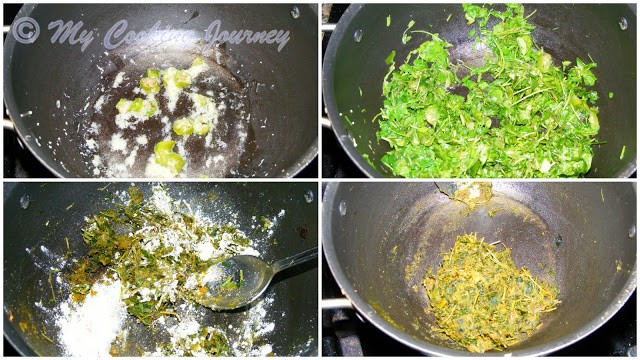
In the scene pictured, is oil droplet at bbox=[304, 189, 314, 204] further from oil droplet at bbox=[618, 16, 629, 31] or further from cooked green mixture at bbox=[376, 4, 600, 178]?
oil droplet at bbox=[618, 16, 629, 31]

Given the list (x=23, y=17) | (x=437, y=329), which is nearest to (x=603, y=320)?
(x=437, y=329)

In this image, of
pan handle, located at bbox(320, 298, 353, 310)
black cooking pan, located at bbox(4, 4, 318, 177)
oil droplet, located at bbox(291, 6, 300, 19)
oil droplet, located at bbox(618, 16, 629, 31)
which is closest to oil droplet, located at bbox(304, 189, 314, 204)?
black cooking pan, located at bbox(4, 4, 318, 177)

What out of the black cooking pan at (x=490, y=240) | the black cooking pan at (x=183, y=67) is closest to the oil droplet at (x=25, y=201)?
the black cooking pan at (x=183, y=67)

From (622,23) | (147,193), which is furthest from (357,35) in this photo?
(147,193)

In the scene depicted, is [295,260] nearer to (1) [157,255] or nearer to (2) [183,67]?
(1) [157,255]

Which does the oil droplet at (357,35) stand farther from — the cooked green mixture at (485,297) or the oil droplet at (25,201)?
the oil droplet at (25,201)

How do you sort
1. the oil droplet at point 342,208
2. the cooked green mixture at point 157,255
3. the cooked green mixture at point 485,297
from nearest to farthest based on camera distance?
the oil droplet at point 342,208, the cooked green mixture at point 485,297, the cooked green mixture at point 157,255

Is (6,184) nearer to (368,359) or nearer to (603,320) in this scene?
(368,359)
